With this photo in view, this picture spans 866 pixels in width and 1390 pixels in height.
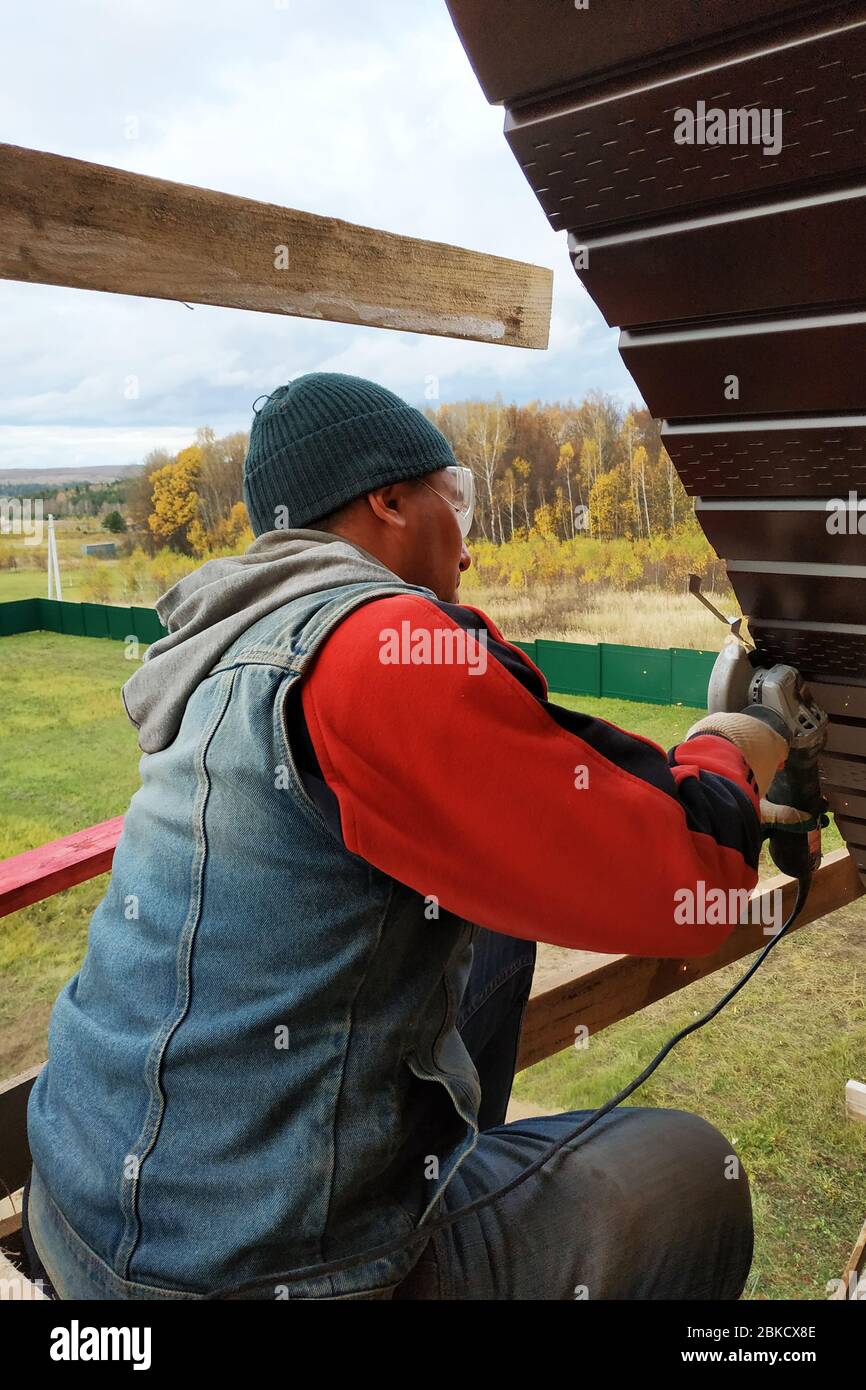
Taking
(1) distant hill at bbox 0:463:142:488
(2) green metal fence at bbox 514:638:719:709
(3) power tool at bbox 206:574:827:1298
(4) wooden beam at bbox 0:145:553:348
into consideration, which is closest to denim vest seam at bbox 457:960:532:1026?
(3) power tool at bbox 206:574:827:1298

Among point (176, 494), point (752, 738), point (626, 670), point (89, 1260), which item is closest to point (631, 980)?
point (752, 738)

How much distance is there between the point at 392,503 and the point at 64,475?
2331 mm

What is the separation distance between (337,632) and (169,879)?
0.24 meters

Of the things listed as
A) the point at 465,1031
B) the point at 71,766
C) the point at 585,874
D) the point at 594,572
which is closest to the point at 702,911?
the point at 585,874

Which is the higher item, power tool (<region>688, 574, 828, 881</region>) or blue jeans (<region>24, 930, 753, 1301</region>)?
power tool (<region>688, 574, 828, 881</region>)

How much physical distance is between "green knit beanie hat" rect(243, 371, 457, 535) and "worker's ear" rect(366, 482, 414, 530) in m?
0.01

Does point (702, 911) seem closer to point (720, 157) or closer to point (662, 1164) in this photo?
point (662, 1164)

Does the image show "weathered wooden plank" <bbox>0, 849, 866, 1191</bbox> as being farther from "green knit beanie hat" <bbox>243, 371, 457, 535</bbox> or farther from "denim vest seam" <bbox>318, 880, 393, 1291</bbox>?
"green knit beanie hat" <bbox>243, 371, 457, 535</bbox>

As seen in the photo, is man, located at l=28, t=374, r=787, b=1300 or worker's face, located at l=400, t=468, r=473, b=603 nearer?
man, located at l=28, t=374, r=787, b=1300

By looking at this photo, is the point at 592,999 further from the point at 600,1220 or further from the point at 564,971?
the point at 600,1220

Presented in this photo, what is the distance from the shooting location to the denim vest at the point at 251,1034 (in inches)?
30.7

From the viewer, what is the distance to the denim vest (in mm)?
779

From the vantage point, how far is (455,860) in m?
0.79

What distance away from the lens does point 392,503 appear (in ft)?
3.32
